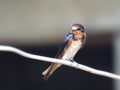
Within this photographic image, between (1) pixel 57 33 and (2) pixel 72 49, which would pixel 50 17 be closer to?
(1) pixel 57 33

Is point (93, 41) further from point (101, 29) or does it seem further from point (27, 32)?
point (27, 32)

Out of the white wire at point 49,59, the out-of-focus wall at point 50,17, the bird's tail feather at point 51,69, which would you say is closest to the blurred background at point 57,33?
the out-of-focus wall at point 50,17

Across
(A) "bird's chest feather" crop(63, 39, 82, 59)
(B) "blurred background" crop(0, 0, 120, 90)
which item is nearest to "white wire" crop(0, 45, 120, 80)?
(A) "bird's chest feather" crop(63, 39, 82, 59)

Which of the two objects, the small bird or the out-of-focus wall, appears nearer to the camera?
the small bird

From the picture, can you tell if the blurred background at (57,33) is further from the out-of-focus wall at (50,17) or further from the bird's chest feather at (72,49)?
the bird's chest feather at (72,49)

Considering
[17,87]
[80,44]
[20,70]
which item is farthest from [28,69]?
[80,44]

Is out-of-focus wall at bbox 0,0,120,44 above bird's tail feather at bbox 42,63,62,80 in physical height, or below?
below

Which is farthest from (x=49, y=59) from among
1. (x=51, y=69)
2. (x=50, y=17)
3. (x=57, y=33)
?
(x=50, y=17)

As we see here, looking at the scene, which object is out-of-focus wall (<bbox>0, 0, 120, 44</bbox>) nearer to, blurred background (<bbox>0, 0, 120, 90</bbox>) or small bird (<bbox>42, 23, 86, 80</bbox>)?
blurred background (<bbox>0, 0, 120, 90</bbox>)
